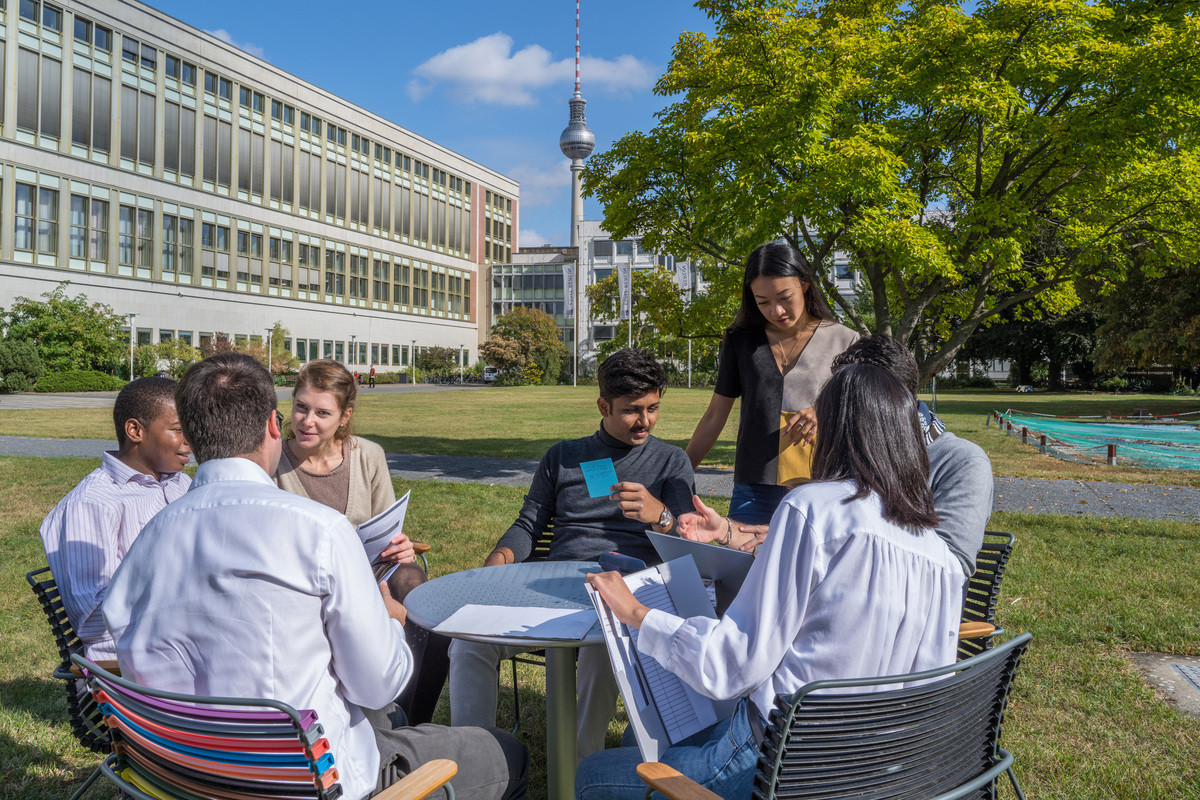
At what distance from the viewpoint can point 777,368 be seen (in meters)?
3.55

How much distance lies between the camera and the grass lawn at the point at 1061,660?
325 centimetres

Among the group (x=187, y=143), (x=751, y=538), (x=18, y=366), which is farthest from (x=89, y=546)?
(x=187, y=143)

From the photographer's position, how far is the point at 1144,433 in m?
18.9

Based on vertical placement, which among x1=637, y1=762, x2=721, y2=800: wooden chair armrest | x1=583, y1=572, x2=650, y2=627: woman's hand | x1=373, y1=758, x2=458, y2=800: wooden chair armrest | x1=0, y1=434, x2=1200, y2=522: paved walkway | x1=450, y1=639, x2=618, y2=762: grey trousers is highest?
x1=583, y1=572, x2=650, y2=627: woman's hand

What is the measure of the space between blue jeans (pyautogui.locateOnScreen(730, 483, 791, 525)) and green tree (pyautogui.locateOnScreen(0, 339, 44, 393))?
40.0m

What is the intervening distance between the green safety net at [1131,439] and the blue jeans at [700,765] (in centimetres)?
1430

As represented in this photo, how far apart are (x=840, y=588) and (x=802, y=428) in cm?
169

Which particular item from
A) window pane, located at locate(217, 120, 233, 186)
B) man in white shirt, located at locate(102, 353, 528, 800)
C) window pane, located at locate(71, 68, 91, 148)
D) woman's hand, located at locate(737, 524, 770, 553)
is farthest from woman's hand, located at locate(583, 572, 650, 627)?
window pane, located at locate(217, 120, 233, 186)

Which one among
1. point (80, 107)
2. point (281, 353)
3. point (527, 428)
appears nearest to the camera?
point (527, 428)

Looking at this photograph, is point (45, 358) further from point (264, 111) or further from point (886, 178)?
point (886, 178)

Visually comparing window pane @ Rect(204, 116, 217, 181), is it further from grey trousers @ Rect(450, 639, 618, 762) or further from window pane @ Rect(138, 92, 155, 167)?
grey trousers @ Rect(450, 639, 618, 762)

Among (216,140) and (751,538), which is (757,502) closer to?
(751,538)

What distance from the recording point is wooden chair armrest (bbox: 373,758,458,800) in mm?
1625

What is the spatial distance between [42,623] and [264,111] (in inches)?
2233
